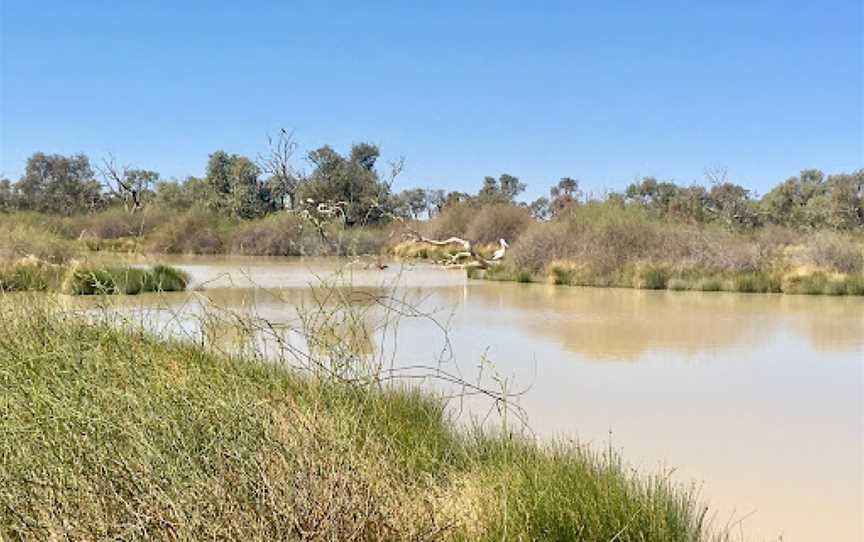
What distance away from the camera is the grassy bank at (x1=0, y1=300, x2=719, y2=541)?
2.08 metres

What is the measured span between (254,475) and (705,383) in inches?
214

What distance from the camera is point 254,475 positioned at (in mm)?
→ 2195

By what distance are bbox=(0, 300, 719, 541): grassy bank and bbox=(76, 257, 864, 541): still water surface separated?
85cm

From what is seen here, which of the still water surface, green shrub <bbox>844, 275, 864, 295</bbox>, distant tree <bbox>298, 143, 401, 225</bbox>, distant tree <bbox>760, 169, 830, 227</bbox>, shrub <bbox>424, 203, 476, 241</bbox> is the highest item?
distant tree <bbox>760, 169, 830, 227</bbox>

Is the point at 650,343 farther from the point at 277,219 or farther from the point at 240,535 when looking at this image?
the point at 277,219

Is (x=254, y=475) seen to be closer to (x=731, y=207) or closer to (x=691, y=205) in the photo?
(x=691, y=205)

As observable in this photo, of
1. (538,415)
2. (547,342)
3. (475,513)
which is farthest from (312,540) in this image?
(547,342)

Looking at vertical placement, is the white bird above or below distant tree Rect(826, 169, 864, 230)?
below

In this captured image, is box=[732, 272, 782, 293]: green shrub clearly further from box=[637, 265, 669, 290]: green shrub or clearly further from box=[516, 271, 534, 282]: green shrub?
box=[516, 271, 534, 282]: green shrub

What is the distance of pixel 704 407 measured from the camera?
19.1ft

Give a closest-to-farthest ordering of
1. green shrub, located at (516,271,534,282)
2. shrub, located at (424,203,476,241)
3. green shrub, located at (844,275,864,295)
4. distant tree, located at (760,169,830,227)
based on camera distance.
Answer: green shrub, located at (844,275,864,295), green shrub, located at (516,271,534,282), shrub, located at (424,203,476,241), distant tree, located at (760,169,830,227)

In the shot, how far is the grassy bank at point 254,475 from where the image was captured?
208 cm

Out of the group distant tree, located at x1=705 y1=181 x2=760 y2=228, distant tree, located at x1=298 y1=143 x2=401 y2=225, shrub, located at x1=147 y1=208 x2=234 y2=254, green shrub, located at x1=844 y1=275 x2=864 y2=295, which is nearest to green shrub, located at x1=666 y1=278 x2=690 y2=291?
green shrub, located at x1=844 y1=275 x2=864 y2=295

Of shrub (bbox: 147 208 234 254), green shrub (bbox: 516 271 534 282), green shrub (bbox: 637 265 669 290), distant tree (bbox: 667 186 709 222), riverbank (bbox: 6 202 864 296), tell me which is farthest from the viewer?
shrub (bbox: 147 208 234 254)
